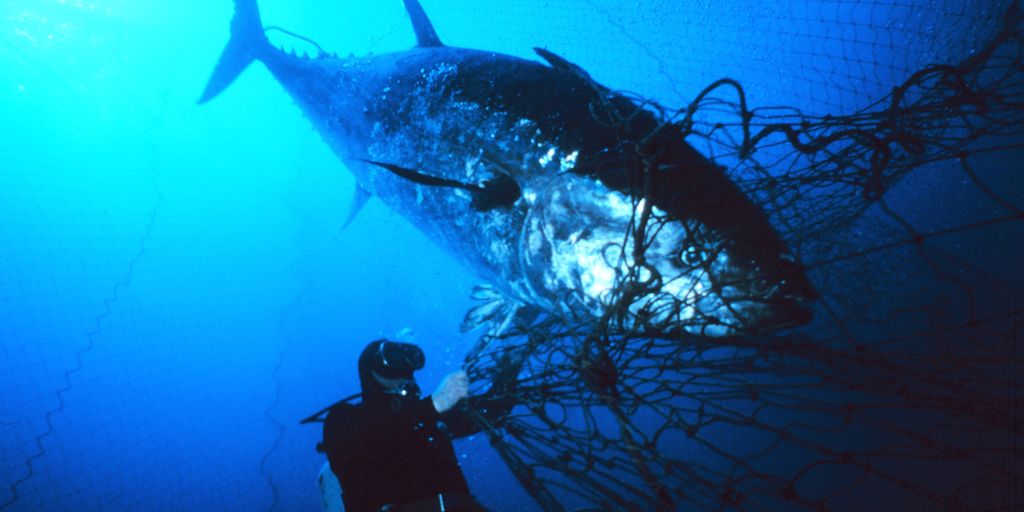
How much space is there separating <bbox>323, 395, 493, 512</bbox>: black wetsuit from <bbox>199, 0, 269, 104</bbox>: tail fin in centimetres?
634

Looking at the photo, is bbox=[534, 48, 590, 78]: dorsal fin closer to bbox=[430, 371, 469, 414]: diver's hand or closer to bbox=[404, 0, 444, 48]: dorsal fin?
bbox=[404, 0, 444, 48]: dorsal fin

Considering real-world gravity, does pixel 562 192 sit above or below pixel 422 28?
below

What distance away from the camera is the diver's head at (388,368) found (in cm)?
268

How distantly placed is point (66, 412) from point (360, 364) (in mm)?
49726

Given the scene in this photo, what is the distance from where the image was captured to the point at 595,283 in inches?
96.0

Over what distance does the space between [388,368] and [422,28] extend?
135 inches

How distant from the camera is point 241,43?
23.4 ft

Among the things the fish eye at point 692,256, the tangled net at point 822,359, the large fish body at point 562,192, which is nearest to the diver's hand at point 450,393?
the tangled net at point 822,359

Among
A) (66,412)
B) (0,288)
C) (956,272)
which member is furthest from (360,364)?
(66,412)

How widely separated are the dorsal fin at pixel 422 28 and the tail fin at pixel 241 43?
3.38 metres

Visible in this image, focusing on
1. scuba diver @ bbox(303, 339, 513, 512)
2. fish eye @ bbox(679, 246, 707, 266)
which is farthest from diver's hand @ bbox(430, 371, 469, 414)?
fish eye @ bbox(679, 246, 707, 266)

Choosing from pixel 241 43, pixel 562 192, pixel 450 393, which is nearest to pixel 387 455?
pixel 450 393

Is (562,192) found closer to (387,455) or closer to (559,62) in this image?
(559,62)

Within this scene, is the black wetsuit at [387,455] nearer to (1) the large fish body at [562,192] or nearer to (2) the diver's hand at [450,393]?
(2) the diver's hand at [450,393]
